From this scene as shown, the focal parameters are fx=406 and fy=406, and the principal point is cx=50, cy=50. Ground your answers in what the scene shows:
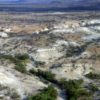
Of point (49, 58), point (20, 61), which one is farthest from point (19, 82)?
point (49, 58)

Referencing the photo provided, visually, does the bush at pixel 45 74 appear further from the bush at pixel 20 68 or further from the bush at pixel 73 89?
the bush at pixel 73 89

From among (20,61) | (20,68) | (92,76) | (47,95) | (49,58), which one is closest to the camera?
(47,95)

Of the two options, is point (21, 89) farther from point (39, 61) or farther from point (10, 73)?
point (39, 61)

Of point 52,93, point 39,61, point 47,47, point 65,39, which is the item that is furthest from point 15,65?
point 65,39

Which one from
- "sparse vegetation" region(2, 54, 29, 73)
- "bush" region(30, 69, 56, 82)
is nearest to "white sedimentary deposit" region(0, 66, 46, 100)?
"sparse vegetation" region(2, 54, 29, 73)

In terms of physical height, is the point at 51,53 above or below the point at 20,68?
below

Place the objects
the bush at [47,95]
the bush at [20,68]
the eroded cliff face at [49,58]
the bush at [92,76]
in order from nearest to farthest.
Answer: the bush at [47,95]
the eroded cliff face at [49,58]
the bush at [20,68]
the bush at [92,76]

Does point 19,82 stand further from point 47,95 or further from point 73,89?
point 73,89

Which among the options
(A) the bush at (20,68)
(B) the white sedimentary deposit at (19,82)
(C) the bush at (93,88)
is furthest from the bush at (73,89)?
(A) the bush at (20,68)
